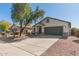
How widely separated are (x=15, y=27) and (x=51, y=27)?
1910mm

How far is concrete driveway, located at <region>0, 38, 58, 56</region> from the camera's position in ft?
18.2

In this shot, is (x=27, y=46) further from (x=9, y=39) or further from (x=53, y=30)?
(x=53, y=30)

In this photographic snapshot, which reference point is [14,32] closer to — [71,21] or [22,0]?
[22,0]

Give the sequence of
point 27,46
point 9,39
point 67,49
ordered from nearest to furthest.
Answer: point 67,49, point 27,46, point 9,39

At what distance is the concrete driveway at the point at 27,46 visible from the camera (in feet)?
18.2

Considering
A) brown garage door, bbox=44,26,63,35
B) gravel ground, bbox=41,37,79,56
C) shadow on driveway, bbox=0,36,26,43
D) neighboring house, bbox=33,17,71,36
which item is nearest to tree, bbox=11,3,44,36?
neighboring house, bbox=33,17,71,36

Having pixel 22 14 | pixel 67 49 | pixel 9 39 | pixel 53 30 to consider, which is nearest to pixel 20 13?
pixel 22 14

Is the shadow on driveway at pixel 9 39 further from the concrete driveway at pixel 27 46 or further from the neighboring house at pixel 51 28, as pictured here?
the neighboring house at pixel 51 28

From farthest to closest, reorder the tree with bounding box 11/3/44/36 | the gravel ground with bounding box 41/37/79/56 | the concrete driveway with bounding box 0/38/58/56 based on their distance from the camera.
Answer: the tree with bounding box 11/3/44/36, the concrete driveway with bounding box 0/38/58/56, the gravel ground with bounding box 41/37/79/56

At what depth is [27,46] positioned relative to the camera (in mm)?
6164

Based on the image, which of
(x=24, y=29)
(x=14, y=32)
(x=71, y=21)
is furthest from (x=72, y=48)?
(x=14, y=32)

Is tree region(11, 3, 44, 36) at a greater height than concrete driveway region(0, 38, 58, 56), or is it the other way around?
tree region(11, 3, 44, 36)

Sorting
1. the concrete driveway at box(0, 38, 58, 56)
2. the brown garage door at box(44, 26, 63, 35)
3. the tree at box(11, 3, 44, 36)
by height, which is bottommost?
the concrete driveway at box(0, 38, 58, 56)

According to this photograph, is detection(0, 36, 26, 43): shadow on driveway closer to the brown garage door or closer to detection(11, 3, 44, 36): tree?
detection(11, 3, 44, 36): tree
